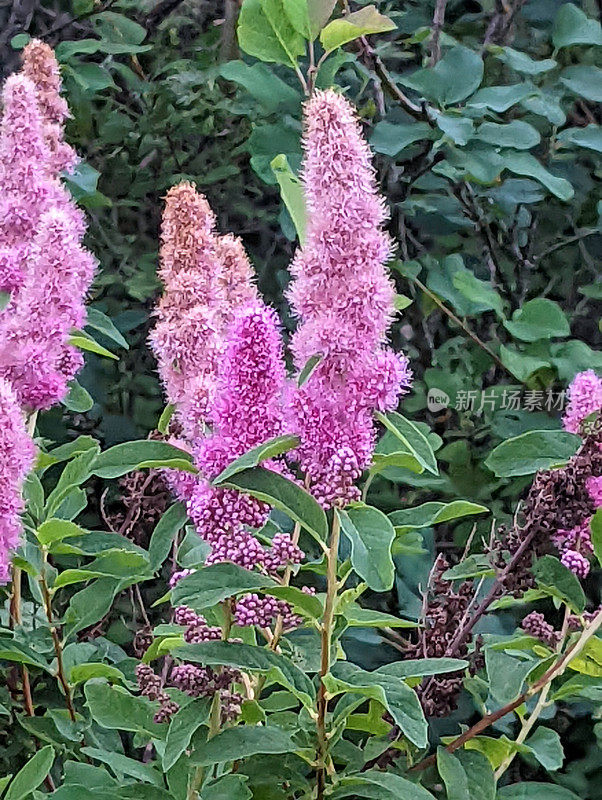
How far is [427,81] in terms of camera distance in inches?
44.5

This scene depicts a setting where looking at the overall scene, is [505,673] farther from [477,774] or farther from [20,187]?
[20,187]

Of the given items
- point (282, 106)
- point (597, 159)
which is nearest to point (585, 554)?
A: point (282, 106)

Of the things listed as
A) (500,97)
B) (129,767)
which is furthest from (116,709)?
(500,97)

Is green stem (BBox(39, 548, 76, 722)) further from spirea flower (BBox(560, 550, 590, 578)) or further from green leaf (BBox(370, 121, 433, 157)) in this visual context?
green leaf (BBox(370, 121, 433, 157))

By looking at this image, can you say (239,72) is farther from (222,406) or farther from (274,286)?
(222,406)

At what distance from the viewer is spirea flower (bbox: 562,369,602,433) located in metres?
0.69

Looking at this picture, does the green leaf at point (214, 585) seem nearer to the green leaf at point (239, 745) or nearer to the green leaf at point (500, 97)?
the green leaf at point (239, 745)

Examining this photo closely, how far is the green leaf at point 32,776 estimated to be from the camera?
69cm

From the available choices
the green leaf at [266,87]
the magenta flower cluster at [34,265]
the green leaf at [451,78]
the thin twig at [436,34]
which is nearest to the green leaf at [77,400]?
the magenta flower cluster at [34,265]

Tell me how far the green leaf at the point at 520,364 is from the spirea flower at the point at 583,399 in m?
0.41

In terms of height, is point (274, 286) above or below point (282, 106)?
below

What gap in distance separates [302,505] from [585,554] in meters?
0.23

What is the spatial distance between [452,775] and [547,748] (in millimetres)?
137

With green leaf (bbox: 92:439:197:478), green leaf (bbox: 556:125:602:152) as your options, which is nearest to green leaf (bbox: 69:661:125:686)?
green leaf (bbox: 92:439:197:478)
